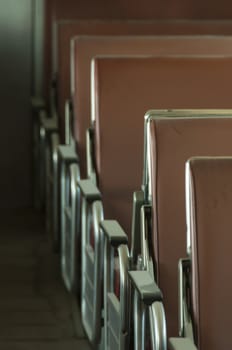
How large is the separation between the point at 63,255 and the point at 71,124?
59cm

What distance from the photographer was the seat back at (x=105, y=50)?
14.1 feet

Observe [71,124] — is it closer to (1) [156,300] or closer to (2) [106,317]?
(2) [106,317]

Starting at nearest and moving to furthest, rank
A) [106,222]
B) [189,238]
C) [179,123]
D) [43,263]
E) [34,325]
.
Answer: [189,238], [179,123], [106,222], [34,325], [43,263]

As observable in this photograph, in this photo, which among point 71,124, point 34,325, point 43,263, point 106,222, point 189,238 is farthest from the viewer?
point 43,263

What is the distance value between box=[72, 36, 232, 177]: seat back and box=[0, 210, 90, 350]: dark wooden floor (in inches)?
25.3

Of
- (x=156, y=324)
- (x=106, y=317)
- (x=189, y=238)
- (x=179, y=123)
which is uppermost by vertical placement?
(x=179, y=123)

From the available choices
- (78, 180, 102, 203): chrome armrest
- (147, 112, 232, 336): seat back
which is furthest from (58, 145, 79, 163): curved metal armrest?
(147, 112, 232, 336): seat back

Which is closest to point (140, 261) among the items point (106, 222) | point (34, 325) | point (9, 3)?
point (106, 222)

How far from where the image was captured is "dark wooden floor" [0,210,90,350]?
13.5 feet

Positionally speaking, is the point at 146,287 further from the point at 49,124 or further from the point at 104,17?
the point at 104,17

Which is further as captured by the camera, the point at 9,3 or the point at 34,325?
the point at 9,3

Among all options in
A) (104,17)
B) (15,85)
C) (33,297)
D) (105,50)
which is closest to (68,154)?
(105,50)

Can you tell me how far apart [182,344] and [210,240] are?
10.3 inches

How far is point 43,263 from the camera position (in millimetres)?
5133
